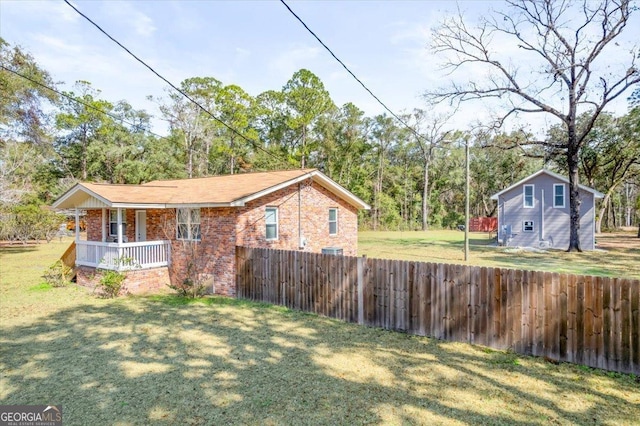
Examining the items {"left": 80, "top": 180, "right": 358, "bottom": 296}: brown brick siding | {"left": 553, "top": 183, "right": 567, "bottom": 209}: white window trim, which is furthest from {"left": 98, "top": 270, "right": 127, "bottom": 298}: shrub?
{"left": 553, "top": 183, "right": 567, "bottom": 209}: white window trim

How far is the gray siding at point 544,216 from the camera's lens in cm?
2442

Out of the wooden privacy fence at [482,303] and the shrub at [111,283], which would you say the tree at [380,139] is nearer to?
the shrub at [111,283]

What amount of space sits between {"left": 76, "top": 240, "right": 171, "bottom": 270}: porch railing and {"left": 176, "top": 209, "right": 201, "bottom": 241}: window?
641mm

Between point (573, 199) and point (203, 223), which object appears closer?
point (203, 223)

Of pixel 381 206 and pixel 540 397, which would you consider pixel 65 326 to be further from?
pixel 381 206

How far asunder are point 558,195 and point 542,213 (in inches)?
60.5

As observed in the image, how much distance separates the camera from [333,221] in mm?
17266

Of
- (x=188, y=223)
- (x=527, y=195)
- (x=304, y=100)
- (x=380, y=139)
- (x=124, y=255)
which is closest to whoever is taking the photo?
(x=124, y=255)

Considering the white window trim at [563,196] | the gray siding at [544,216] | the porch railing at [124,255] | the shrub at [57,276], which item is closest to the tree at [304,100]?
the gray siding at [544,216]

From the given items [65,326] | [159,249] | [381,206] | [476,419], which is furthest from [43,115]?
[381,206]

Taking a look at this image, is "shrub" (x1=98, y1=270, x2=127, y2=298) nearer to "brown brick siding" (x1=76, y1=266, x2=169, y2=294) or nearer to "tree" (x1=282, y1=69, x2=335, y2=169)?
"brown brick siding" (x1=76, y1=266, x2=169, y2=294)

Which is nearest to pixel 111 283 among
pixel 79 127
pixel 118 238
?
pixel 118 238

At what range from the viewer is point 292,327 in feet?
28.2

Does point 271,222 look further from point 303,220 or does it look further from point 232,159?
point 232,159
